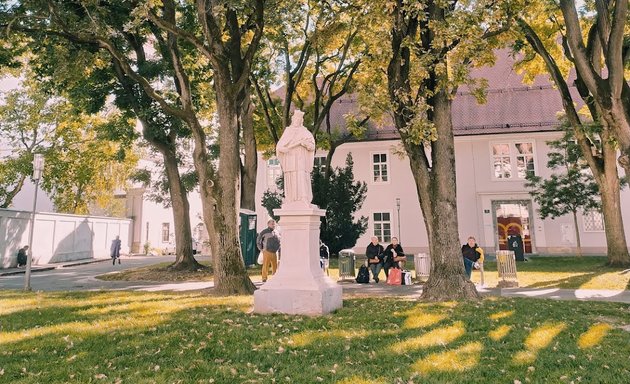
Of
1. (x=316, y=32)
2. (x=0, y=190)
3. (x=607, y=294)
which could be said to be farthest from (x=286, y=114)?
(x=0, y=190)

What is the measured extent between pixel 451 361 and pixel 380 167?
26101 millimetres

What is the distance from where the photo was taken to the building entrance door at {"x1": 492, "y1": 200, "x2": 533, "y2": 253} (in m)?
27.3

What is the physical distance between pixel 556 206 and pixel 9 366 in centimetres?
2475

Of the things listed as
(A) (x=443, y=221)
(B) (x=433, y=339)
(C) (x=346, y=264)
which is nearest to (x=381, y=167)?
(C) (x=346, y=264)

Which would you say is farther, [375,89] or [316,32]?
[316,32]

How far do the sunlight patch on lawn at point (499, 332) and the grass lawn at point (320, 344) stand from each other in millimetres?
14

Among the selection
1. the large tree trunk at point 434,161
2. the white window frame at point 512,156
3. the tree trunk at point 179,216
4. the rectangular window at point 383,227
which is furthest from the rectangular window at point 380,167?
the large tree trunk at point 434,161

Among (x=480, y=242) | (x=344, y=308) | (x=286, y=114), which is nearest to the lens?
(x=344, y=308)

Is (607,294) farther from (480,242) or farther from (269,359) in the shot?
(480,242)

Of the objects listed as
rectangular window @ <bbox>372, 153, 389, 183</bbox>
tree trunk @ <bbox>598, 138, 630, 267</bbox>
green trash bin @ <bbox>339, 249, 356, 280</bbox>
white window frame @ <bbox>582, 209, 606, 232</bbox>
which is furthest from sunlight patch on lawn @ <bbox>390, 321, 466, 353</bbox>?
white window frame @ <bbox>582, 209, 606, 232</bbox>

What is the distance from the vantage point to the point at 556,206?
893 inches

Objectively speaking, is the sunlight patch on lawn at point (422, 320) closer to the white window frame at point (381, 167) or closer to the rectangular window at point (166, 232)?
the white window frame at point (381, 167)

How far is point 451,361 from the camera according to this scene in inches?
182

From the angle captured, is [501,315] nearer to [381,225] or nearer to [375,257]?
[375,257]
